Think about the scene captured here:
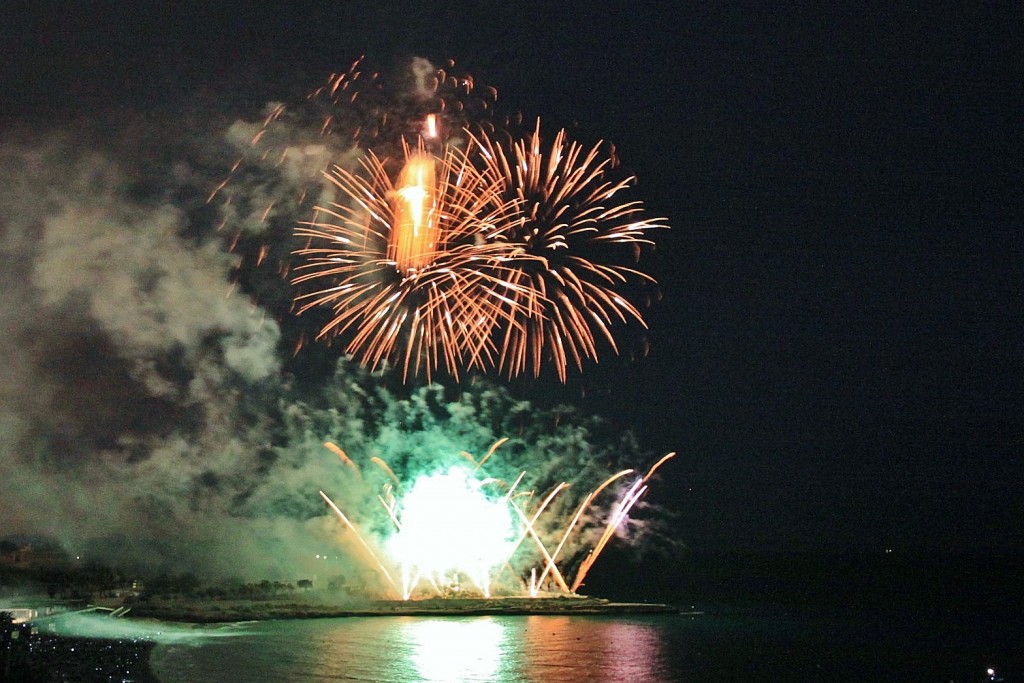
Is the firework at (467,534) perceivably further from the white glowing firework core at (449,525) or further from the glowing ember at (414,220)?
the glowing ember at (414,220)

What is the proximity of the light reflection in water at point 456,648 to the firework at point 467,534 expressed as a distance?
2989 mm

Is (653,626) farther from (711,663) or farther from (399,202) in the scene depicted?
(399,202)

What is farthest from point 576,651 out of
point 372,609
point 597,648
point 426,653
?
point 372,609

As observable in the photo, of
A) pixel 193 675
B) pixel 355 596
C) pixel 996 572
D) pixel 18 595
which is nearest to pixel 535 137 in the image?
pixel 193 675

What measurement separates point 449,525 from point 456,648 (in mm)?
9665

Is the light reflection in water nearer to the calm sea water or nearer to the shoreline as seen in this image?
the calm sea water

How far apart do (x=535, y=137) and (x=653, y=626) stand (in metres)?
15.0

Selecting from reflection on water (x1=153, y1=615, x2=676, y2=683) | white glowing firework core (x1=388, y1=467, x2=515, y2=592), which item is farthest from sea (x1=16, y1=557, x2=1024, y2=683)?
white glowing firework core (x1=388, y1=467, x2=515, y2=592)

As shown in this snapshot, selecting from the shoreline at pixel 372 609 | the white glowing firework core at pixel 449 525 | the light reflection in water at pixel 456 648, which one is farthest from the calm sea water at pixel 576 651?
the white glowing firework core at pixel 449 525

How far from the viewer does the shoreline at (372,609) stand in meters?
25.5

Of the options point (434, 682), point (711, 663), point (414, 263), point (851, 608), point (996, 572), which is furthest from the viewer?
point (996, 572)

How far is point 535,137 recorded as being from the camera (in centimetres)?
1838

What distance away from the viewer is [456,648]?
61.8 ft

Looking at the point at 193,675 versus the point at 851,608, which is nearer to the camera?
the point at 193,675
